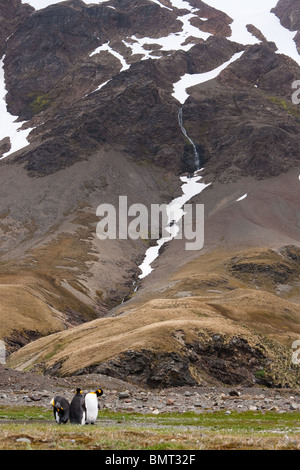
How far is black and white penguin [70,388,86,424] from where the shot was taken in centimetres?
2292

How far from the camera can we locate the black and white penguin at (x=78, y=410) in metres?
22.9

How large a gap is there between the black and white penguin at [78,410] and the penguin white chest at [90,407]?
0.73ft

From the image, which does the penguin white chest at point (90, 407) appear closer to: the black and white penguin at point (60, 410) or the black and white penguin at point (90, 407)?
the black and white penguin at point (90, 407)

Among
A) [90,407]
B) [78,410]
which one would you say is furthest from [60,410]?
[90,407]

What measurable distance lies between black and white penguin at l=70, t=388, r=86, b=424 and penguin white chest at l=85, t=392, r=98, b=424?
22 cm

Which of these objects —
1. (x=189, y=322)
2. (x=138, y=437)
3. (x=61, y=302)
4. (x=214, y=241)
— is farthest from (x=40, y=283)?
(x=138, y=437)

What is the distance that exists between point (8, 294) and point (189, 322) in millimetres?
71042

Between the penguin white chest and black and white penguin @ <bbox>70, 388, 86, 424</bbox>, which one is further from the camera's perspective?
the penguin white chest

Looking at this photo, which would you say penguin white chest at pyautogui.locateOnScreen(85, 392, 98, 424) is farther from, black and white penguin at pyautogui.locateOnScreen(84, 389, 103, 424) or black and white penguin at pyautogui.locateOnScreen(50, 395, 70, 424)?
black and white penguin at pyautogui.locateOnScreen(50, 395, 70, 424)

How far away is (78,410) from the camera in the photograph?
2291cm

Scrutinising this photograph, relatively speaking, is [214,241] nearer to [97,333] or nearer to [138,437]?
[97,333]

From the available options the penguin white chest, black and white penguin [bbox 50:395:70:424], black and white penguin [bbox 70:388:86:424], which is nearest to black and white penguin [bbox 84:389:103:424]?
the penguin white chest

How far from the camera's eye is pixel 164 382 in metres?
50.7
